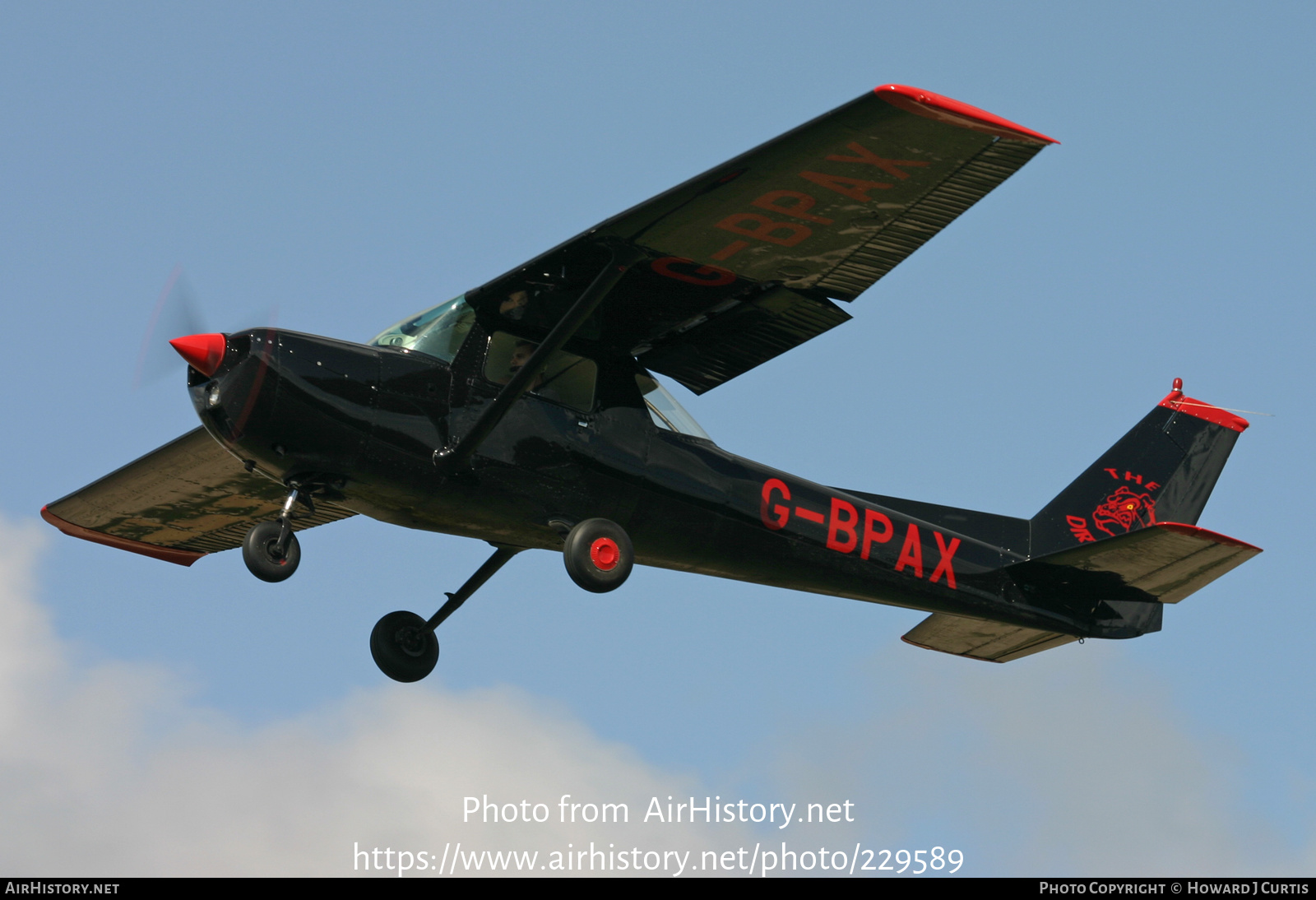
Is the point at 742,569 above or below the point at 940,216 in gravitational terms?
below

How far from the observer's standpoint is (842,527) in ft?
44.3

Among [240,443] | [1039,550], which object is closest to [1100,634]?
[1039,550]

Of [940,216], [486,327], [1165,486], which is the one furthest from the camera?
[1165,486]

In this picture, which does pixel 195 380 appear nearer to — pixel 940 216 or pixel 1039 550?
pixel 940 216

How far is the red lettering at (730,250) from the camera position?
39.3 ft

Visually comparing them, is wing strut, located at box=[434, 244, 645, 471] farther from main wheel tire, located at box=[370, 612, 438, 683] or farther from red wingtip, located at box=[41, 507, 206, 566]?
red wingtip, located at box=[41, 507, 206, 566]

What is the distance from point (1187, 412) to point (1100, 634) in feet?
7.97

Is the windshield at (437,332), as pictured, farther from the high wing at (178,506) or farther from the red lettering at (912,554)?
the red lettering at (912,554)

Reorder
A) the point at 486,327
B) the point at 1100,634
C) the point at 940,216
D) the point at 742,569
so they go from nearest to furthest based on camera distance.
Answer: the point at 940,216
the point at 486,327
the point at 742,569
the point at 1100,634

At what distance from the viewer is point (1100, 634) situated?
14422 mm

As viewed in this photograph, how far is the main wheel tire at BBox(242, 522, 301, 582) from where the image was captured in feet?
37.9

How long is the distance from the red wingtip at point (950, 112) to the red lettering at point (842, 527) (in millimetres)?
3999

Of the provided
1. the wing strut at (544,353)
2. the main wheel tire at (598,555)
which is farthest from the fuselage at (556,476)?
the main wheel tire at (598,555)

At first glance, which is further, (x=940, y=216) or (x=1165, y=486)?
(x=1165, y=486)
